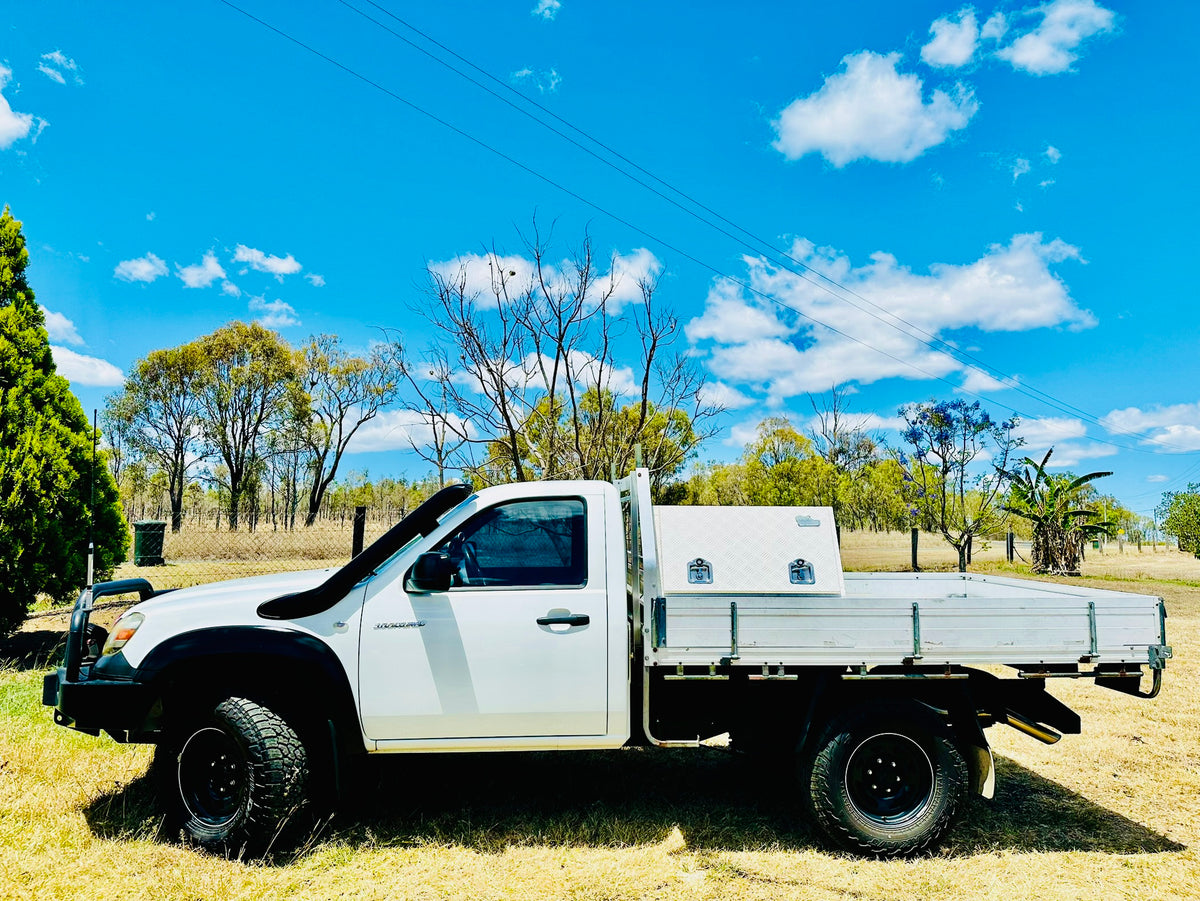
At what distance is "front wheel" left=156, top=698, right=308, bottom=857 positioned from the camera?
381 centimetres

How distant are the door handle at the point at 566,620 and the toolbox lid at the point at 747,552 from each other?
983 mm

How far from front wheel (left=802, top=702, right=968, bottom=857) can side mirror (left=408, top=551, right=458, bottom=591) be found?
2060 mm

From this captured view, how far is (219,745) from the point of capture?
157 inches

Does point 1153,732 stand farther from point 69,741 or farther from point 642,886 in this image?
point 69,741

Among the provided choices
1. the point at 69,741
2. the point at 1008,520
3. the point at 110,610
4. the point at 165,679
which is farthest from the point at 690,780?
the point at 1008,520

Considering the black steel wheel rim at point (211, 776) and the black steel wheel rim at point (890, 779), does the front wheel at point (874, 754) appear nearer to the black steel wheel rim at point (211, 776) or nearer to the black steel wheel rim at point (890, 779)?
the black steel wheel rim at point (890, 779)

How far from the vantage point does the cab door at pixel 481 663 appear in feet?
12.7

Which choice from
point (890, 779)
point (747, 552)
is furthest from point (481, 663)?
point (890, 779)

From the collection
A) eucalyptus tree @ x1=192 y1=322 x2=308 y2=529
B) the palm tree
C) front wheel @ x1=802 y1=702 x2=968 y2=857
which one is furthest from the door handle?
eucalyptus tree @ x1=192 y1=322 x2=308 y2=529

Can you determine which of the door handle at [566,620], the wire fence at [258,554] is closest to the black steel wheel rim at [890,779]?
the door handle at [566,620]

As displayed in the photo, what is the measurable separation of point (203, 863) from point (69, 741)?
2.75m

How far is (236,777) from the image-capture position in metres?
3.97

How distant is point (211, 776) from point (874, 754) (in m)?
3.41

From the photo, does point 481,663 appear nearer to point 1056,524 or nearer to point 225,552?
point 225,552
